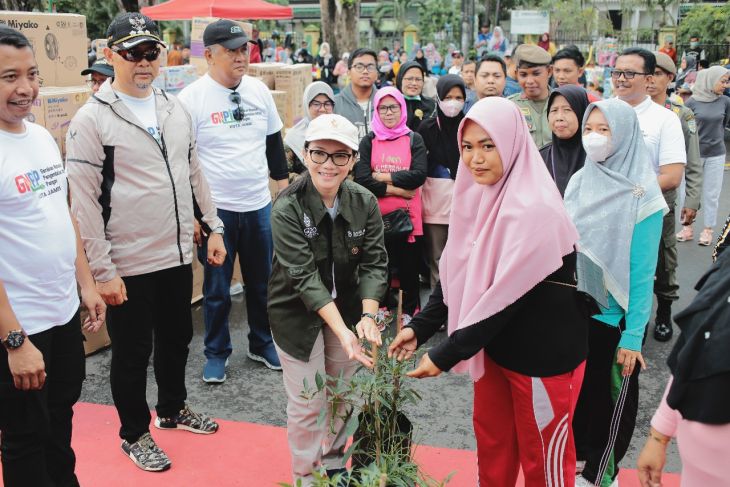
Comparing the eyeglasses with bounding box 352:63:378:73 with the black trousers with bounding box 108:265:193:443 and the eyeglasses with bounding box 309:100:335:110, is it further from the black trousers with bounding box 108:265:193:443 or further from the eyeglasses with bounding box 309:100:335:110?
the black trousers with bounding box 108:265:193:443

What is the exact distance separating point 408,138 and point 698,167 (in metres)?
2.33

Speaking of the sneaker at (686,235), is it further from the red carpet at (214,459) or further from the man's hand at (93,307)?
the man's hand at (93,307)

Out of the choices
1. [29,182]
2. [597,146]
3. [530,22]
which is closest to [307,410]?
[29,182]

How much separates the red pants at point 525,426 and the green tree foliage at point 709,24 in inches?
788

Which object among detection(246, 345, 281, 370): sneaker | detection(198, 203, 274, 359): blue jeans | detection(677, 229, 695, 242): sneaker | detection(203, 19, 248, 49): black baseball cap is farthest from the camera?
detection(677, 229, 695, 242): sneaker

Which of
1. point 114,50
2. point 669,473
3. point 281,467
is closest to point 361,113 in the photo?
point 114,50

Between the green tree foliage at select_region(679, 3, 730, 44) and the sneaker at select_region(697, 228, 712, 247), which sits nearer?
the sneaker at select_region(697, 228, 712, 247)

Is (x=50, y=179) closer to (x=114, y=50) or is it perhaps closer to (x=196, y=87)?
(x=114, y=50)

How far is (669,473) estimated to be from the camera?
3254 mm

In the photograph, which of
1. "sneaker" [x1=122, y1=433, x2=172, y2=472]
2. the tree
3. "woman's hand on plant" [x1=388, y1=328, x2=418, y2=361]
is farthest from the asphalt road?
the tree

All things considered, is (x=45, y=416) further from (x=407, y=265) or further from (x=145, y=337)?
(x=407, y=265)

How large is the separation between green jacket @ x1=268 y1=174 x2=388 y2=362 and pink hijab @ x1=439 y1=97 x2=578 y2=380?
23.4 inches

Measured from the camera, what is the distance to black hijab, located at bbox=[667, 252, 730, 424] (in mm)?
1733

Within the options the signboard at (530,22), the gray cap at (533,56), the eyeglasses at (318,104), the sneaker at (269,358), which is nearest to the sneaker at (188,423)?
the sneaker at (269,358)
